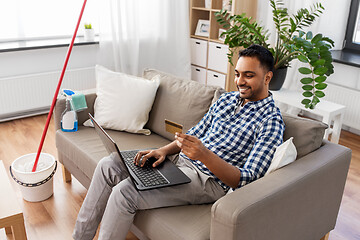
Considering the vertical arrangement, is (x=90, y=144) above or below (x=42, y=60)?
below

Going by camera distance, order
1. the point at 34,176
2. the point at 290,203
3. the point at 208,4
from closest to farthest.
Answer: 1. the point at 290,203
2. the point at 34,176
3. the point at 208,4

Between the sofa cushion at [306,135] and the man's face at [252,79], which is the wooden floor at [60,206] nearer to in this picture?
the sofa cushion at [306,135]

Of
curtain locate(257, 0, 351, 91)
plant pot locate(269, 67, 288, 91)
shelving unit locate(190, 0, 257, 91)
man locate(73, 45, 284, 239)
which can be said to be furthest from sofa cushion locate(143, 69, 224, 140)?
curtain locate(257, 0, 351, 91)

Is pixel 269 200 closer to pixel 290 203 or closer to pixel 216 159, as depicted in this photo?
pixel 290 203

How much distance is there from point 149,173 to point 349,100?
92.2 inches

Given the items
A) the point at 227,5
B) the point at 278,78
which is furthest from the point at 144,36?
the point at 278,78

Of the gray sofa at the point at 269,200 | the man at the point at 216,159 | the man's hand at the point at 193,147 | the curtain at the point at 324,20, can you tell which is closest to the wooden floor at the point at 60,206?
the gray sofa at the point at 269,200

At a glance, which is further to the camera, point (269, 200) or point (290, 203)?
point (290, 203)

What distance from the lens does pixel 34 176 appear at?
2082 millimetres

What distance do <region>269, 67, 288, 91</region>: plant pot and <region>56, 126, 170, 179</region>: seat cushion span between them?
3.40ft

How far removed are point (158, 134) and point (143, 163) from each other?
2.04 feet

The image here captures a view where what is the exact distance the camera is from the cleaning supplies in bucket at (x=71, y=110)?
223 centimetres

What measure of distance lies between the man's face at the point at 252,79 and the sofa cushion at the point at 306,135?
204 millimetres

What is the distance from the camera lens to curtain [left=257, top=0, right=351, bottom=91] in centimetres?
339
